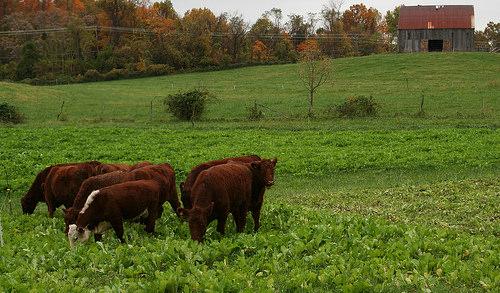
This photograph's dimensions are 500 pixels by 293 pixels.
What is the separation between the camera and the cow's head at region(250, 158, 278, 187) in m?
15.2

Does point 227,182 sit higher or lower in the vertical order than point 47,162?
higher

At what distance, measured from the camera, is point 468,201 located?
Result: 59.1 ft

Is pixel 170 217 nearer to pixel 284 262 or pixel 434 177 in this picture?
pixel 284 262

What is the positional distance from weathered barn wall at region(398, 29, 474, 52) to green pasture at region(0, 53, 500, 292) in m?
26.4

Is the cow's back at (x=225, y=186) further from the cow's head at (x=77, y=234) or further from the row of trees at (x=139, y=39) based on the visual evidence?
the row of trees at (x=139, y=39)

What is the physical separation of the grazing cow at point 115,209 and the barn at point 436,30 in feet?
287

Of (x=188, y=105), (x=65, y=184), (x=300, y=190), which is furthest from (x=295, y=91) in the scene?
(x=65, y=184)

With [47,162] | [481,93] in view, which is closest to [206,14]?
[481,93]

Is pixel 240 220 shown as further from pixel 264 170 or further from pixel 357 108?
pixel 357 108

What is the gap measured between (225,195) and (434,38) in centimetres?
8838

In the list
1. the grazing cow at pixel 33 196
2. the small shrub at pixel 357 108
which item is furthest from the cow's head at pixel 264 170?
the small shrub at pixel 357 108

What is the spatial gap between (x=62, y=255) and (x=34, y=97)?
53.9 meters

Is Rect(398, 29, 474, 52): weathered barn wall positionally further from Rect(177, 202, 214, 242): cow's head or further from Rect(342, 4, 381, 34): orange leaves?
Rect(177, 202, 214, 242): cow's head

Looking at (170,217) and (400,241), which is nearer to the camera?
(400,241)
